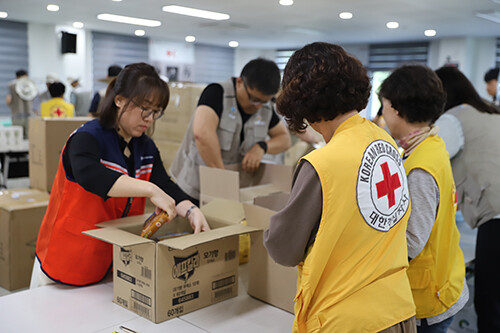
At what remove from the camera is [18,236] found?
2748mm

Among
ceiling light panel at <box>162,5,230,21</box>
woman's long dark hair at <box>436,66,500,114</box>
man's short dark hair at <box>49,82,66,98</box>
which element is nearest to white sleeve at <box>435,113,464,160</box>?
woman's long dark hair at <box>436,66,500,114</box>

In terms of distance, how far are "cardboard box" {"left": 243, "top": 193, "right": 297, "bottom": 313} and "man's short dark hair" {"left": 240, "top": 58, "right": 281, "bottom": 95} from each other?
0.85 m

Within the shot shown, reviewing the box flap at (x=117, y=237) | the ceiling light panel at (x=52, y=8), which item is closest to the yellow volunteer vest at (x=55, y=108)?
the ceiling light panel at (x=52, y=8)

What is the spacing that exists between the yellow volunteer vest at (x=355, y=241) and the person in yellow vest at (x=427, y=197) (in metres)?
0.27

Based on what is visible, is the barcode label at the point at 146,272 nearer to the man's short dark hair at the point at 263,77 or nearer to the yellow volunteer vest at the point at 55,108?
the man's short dark hair at the point at 263,77

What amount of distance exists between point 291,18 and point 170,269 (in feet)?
23.1

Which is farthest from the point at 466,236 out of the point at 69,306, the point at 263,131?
the point at 69,306

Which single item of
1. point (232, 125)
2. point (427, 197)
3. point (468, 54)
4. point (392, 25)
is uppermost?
point (392, 25)

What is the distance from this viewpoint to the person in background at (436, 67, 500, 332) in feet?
6.65

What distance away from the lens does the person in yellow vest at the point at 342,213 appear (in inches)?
36.5

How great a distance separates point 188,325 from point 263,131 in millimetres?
1344

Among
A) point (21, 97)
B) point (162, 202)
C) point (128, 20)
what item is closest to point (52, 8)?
point (128, 20)

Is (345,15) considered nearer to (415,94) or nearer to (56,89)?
(56,89)

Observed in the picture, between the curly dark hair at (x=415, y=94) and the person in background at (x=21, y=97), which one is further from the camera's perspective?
the person in background at (x=21, y=97)
